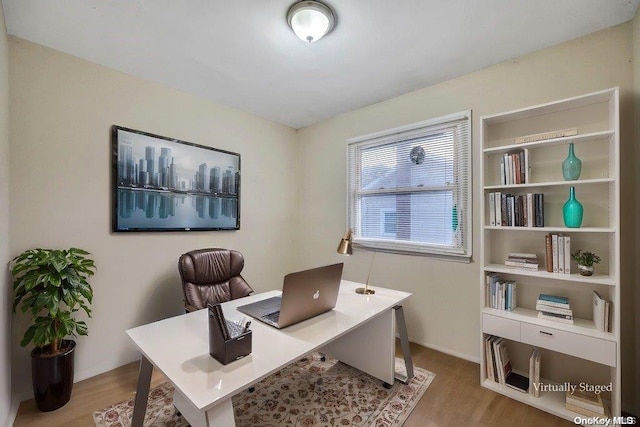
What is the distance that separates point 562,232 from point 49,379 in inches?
144

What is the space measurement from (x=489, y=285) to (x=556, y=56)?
179 centimetres

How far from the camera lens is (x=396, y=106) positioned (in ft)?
9.66

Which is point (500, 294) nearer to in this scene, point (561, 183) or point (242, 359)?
point (561, 183)

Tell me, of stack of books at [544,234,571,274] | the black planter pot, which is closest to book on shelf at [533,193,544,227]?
stack of books at [544,234,571,274]

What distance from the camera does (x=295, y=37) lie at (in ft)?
6.44

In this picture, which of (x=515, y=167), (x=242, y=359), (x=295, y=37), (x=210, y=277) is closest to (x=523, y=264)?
(x=515, y=167)

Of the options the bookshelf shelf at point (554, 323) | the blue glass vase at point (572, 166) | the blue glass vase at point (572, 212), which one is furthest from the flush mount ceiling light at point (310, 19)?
the bookshelf shelf at point (554, 323)

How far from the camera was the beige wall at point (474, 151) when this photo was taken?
1.89 m

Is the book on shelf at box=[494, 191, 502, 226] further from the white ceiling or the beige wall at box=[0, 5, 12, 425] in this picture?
the beige wall at box=[0, 5, 12, 425]

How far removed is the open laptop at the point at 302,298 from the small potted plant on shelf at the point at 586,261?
160 cm

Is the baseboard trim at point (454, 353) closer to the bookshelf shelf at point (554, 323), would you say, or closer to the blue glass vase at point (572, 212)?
the bookshelf shelf at point (554, 323)

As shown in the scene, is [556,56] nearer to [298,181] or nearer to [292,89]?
[292,89]

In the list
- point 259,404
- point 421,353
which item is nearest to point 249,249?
point 259,404

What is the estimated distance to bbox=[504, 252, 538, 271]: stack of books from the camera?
2.02m
